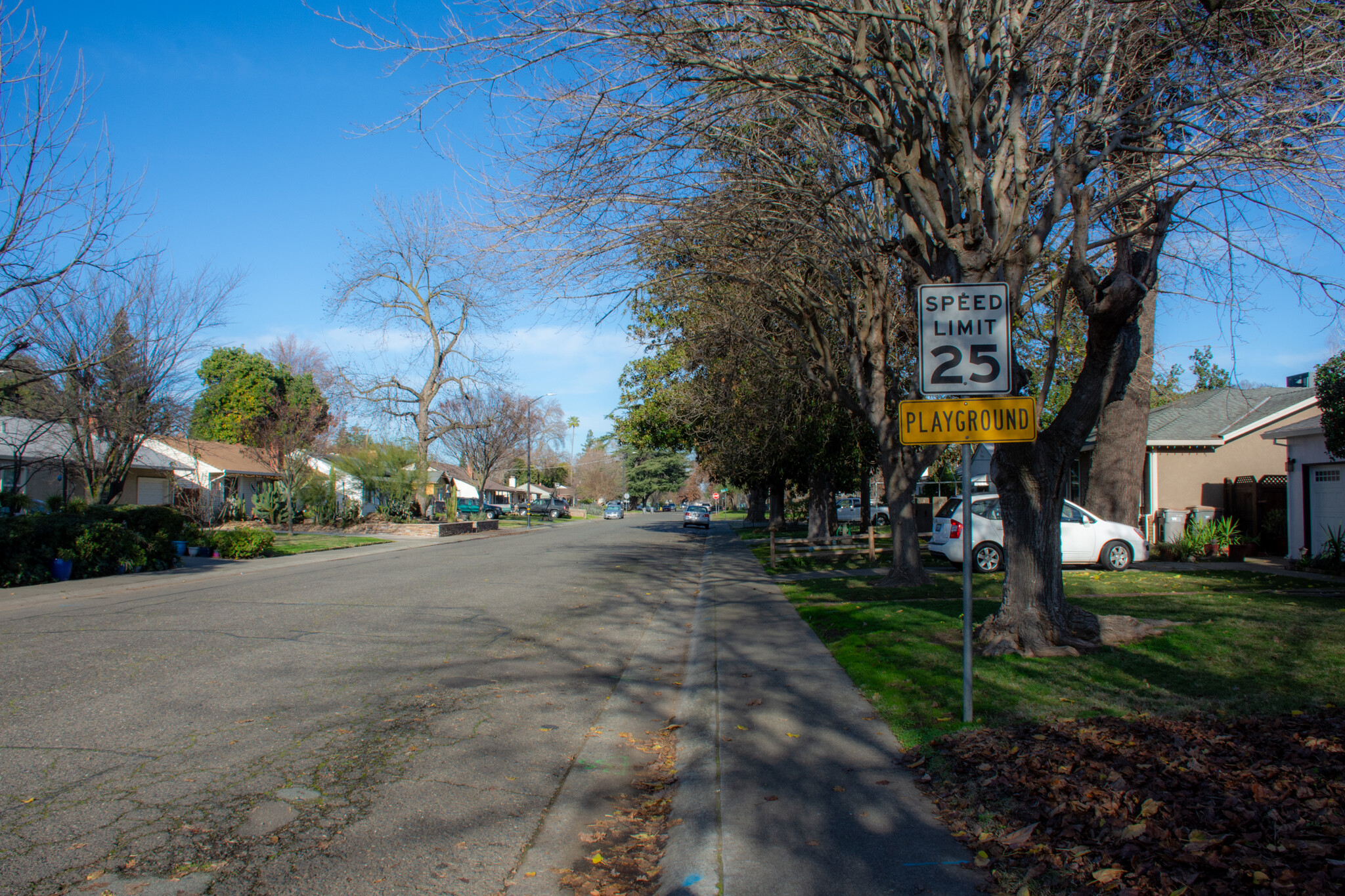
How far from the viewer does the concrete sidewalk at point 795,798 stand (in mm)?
3771

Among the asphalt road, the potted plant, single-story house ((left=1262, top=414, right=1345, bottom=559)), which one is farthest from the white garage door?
single-story house ((left=1262, top=414, right=1345, bottom=559))

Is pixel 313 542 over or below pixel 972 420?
below

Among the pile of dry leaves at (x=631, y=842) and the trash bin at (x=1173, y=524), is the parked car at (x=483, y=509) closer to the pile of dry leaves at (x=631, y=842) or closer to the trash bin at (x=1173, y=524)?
the trash bin at (x=1173, y=524)

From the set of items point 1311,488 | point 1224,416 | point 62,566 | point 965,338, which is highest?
point 1224,416

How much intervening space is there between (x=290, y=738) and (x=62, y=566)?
46.5ft

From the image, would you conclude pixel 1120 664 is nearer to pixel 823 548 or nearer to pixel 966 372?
pixel 966 372

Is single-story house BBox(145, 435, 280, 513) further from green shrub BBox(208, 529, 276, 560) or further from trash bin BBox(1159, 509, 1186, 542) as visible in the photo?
trash bin BBox(1159, 509, 1186, 542)

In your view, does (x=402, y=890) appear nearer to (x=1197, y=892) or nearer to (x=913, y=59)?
(x=1197, y=892)

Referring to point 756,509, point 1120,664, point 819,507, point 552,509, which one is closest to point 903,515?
point 1120,664

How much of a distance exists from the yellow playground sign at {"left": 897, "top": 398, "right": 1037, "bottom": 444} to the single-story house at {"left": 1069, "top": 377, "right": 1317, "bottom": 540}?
57.6ft

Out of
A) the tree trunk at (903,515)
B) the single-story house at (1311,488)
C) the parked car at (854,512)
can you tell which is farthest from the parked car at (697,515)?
the tree trunk at (903,515)

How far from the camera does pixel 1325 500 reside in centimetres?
1642

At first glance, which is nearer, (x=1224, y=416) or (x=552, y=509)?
(x=1224, y=416)

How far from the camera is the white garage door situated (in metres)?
36.5
